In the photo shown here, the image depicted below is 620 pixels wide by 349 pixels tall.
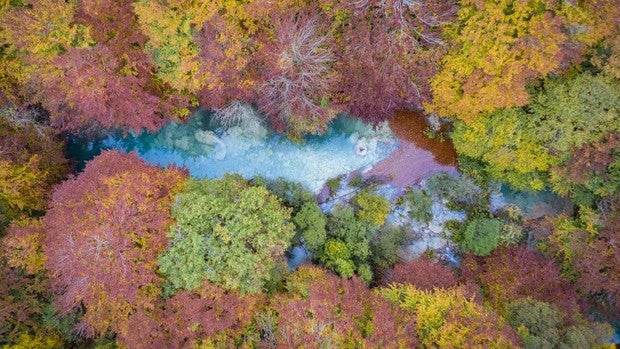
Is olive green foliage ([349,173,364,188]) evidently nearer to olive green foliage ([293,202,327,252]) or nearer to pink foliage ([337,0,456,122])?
olive green foliage ([293,202,327,252])

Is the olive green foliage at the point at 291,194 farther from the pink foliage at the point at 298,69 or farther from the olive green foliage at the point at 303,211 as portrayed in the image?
the pink foliage at the point at 298,69

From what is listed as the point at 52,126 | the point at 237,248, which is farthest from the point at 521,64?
the point at 52,126

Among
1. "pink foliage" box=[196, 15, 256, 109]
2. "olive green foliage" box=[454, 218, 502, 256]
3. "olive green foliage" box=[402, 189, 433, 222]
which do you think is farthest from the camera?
"olive green foliage" box=[402, 189, 433, 222]

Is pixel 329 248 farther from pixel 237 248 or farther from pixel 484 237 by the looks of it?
pixel 484 237

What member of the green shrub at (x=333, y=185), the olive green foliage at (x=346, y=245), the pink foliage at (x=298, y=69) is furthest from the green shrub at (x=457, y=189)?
the pink foliage at (x=298, y=69)

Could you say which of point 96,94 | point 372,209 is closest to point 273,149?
point 372,209

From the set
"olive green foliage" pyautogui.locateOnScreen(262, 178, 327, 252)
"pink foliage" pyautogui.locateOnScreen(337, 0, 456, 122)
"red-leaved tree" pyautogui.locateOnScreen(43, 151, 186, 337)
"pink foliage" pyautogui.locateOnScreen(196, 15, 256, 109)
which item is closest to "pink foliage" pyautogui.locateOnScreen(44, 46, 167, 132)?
"pink foliage" pyautogui.locateOnScreen(196, 15, 256, 109)
